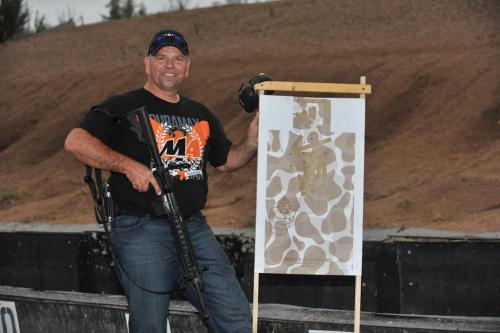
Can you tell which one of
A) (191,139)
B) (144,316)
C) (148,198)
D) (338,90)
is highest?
(338,90)

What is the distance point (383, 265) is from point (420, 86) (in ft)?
38.0

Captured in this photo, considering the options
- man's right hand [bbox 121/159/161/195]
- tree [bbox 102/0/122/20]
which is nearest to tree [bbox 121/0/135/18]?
tree [bbox 102/0/122/20]

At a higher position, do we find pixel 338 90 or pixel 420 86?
pixel 420 86

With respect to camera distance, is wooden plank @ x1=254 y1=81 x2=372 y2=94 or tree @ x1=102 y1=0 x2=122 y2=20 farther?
tree @ x1=102 y1=0 x2=122 y2=20

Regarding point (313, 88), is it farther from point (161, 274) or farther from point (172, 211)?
point (161, 274)

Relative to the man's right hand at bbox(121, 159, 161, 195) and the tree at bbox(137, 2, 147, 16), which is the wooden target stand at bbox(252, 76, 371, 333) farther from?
the tree at bbox(137, 2, 147, 16)

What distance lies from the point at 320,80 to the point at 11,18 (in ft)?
55.4

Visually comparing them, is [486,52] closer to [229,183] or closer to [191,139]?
[229,183]

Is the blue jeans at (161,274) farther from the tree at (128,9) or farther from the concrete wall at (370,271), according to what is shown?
the tree at (128,9)

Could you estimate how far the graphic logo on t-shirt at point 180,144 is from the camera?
4.80 meters

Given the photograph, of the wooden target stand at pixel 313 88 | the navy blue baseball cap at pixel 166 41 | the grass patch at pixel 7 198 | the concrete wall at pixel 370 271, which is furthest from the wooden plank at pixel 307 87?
the grass patch at pixel 7 198

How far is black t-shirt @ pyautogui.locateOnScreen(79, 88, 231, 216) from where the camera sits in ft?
15.5

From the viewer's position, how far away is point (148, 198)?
473cm

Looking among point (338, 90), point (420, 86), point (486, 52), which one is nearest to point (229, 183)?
point (420, 86)
